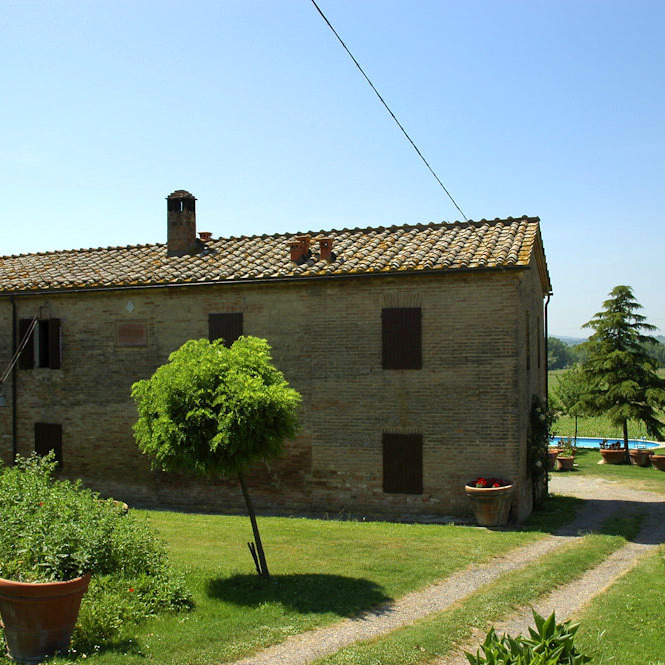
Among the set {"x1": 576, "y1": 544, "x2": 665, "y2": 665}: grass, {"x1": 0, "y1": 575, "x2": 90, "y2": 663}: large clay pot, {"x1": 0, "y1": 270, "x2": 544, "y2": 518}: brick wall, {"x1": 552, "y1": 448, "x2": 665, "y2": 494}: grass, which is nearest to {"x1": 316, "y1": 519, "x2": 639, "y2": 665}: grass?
{"x1": 576, "y1": 544, "x2": 665, "y2": 665}: grass

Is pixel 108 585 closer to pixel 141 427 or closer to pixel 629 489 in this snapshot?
pixel 141 427

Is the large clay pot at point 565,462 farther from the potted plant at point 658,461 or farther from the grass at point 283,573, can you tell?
the grass at point 283,573

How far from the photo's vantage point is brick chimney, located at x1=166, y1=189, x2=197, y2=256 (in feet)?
63.0

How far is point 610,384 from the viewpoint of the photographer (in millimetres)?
30125

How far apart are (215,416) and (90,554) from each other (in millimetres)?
2348

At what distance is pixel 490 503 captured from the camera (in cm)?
1388

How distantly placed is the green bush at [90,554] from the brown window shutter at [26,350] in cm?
958

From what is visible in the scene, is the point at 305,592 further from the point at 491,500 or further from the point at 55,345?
the point at 55,345

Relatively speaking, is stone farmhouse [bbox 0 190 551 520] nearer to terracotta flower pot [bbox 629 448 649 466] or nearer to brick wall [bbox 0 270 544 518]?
brick wall [bbox 0 270 544 518]

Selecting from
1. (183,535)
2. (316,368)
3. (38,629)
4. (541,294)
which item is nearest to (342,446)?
(316,368)

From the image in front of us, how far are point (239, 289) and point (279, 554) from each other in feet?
23.2

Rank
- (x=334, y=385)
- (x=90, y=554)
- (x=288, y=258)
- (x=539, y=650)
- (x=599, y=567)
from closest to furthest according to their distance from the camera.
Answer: (x=539, y=650)
(x=90, y=554)
(x=599, y=567)
(x=334, y=385)
(x=288, y=258)

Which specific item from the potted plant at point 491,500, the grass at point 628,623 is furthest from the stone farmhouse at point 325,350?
the grass at point 628,623

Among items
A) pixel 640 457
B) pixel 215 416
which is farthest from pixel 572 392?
pixel 215 416
